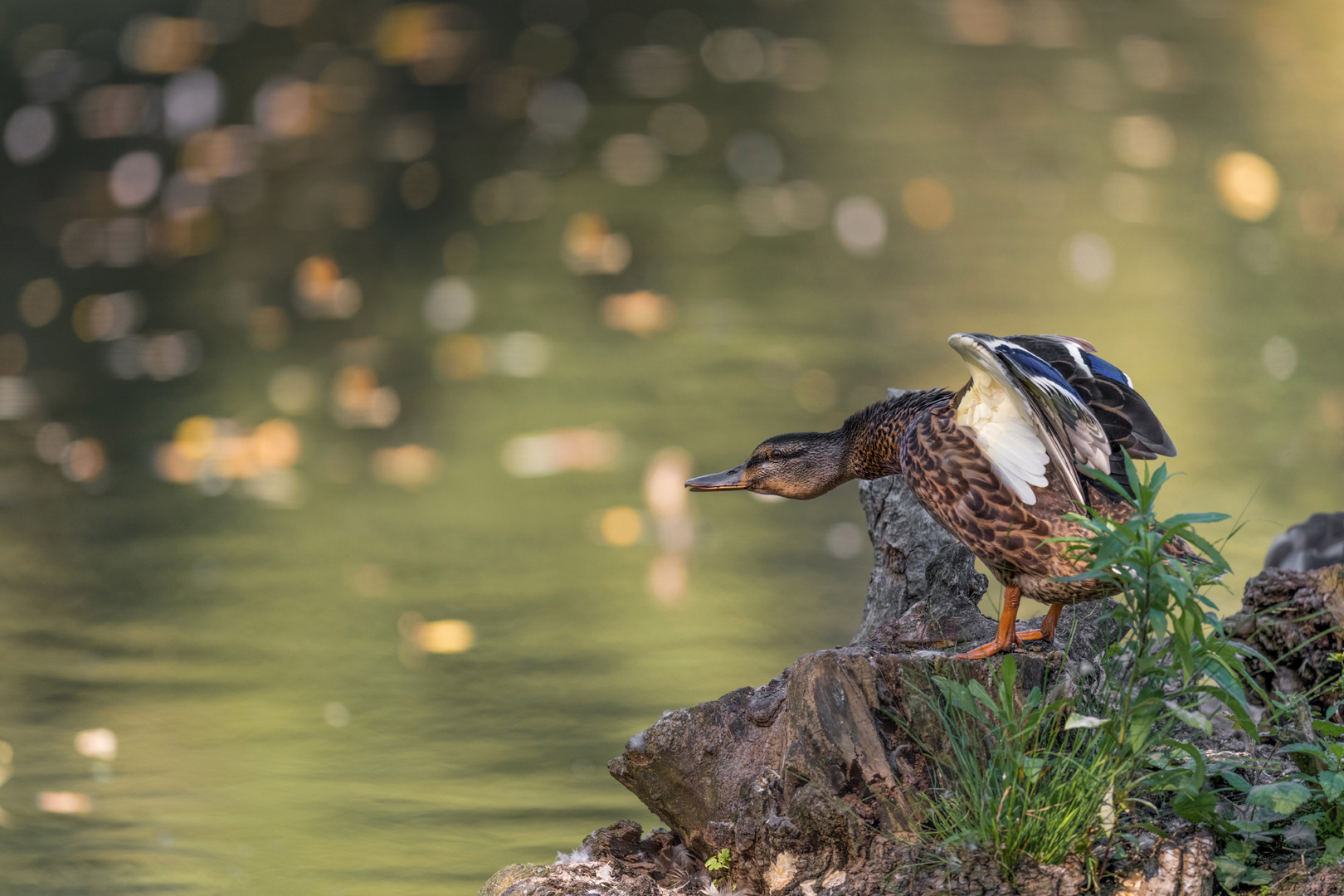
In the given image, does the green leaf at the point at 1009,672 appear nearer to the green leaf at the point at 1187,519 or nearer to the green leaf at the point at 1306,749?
the green leaf at the point at 1187,519

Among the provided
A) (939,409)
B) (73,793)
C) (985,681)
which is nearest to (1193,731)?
(985,681)

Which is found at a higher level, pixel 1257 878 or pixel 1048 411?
pixel 1048 411

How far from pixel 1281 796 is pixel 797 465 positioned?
547mm

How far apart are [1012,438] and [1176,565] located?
0.63 ft

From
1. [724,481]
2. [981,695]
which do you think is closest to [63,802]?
[724,481]

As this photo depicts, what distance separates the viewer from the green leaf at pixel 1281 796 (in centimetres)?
104

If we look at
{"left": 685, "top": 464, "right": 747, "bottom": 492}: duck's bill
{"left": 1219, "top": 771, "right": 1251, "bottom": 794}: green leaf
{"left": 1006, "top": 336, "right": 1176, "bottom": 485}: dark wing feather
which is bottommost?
{"left": 1219, "top": 771, "right": 1251, "bottom": 794}: green leaf

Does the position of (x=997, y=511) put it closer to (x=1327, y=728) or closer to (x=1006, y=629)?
(x=1006, y=629)

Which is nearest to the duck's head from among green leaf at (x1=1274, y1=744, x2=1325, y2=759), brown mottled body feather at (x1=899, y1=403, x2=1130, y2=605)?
brown mottled body feather at (x1=899, y1=403, x2=1130, y2=605)

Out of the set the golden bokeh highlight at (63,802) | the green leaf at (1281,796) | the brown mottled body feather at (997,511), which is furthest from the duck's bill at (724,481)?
the golden bokeh highlight at (63,802)

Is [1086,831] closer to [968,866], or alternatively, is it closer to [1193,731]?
[968,866]

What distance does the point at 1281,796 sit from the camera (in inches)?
41.1

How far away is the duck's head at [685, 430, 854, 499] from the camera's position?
1.31 meters

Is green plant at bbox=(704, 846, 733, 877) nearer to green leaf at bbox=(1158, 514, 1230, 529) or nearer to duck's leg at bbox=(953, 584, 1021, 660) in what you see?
duck's leg at bbox=(953, 584, 1021, 660)
